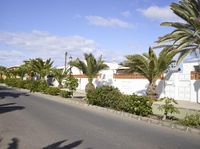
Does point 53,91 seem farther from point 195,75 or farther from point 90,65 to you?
point 195,75

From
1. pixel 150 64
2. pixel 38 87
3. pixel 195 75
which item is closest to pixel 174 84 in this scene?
pixel 195 75

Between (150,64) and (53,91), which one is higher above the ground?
(150,64)

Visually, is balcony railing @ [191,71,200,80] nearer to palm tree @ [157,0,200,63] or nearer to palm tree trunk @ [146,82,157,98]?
palm tree trunk @ [146,82,157,98]

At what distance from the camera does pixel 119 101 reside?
18.4 m

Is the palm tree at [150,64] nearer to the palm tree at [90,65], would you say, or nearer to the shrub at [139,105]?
the palm tree at [90,65]

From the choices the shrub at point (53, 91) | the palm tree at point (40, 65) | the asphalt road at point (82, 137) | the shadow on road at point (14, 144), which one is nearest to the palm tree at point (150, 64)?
the shrub at point (53, 91)

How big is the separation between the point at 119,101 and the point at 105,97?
7.00ft

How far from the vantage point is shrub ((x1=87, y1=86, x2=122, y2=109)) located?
19191 millimetres

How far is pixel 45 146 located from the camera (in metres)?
7.98

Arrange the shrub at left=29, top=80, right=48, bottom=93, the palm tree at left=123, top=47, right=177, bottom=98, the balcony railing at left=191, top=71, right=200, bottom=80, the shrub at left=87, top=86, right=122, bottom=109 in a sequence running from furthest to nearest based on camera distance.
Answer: the shrub at left=29, top=80, right=48, bottom=93 → the balcony railing at left=191, top=71, right=200, bottom=80 → the palm tree at left=123, top=47, right=177, bottom=98 → the shrub at left=87, top=86, right=122, bottom=109

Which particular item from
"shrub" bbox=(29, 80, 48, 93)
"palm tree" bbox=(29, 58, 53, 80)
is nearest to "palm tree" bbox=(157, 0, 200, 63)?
"shrub" bbox=(29, 80, 48, 93)

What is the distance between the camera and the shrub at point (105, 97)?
19.2 meters

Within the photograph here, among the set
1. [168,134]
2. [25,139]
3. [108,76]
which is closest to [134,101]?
[168,134]

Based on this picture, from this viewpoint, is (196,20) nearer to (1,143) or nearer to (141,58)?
(141,58)
